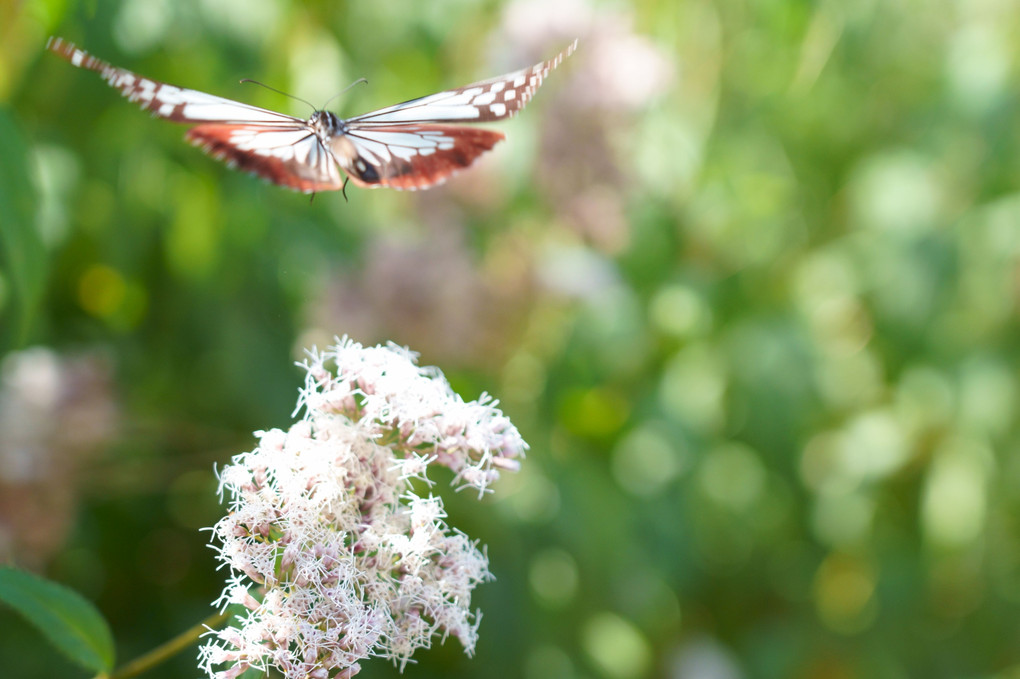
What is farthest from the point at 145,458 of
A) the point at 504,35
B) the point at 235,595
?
the point at 235,595

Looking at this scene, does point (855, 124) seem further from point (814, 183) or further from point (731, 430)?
point (731, 430)

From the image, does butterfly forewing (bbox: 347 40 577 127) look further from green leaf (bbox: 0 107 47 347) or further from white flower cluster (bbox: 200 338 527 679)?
green leaf (bbox: 0 107 47 347)

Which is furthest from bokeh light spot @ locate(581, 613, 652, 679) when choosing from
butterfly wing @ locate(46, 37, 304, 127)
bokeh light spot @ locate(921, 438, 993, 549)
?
butterfly wing @ locate(46, 37, 304, 127)

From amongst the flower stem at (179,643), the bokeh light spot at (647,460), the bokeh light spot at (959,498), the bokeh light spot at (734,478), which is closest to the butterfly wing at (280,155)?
the flower stem at (179,643)

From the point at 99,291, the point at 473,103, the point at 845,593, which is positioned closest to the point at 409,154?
the point at 473,103

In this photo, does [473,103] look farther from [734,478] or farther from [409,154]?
[734,478]

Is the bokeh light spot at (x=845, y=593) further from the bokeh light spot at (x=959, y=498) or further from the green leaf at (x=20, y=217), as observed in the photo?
the green leaf at (x=20, y=217)
